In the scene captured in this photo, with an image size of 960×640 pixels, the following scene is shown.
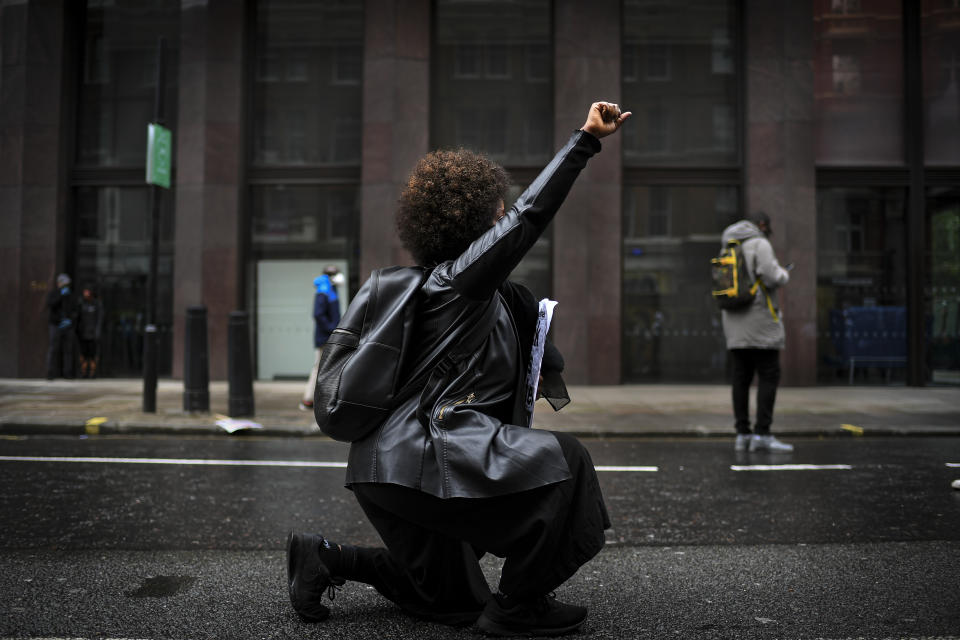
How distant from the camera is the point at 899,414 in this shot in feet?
32.2

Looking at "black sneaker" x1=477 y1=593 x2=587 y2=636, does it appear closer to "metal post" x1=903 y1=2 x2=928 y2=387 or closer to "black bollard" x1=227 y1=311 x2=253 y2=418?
"black bollard" x1=227 y1=311 x2=253 y2=418

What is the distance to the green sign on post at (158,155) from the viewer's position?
9.67 metres

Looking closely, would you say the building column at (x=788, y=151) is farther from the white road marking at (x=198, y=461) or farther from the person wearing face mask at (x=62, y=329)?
the person wearing face mask at (x=62, y=329)

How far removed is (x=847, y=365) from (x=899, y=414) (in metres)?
3.74

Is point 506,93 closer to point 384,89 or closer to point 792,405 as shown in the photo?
point 384,89

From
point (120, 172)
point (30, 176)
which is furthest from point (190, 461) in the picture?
point (30, 176)

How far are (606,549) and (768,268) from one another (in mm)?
3723

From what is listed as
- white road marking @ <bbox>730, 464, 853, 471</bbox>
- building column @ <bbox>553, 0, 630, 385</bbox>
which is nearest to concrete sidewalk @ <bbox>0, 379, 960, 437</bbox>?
building column @ <bbox>553, 0, 630, 385</bbox>

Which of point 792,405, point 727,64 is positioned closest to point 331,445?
point 792,405

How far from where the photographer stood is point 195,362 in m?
9.19

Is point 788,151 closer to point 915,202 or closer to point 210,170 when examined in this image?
point 915,202

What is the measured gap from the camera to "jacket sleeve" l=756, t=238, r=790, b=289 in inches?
268

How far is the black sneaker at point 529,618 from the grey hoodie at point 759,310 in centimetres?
458

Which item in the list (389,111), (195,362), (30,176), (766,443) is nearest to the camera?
(766,443)
